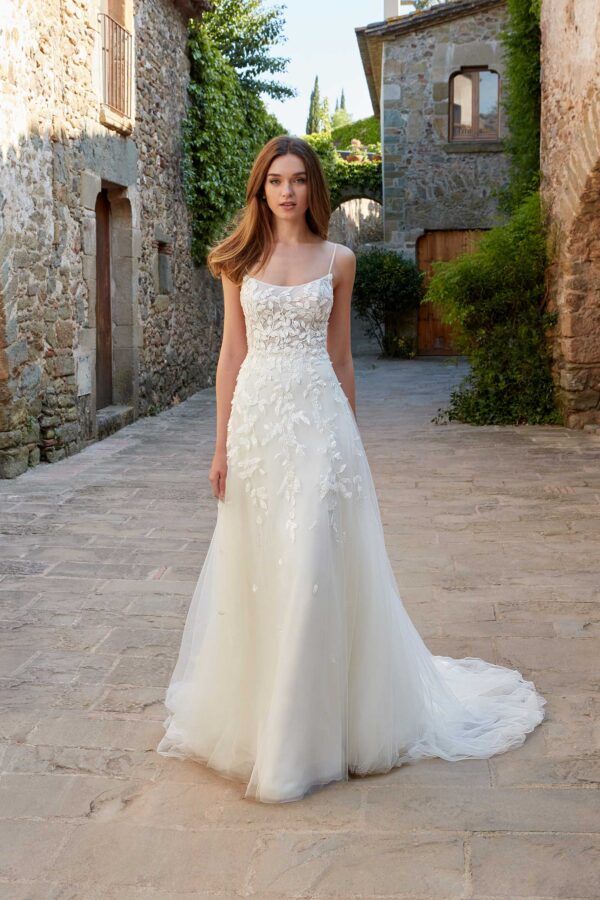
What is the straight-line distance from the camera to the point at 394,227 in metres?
19.3

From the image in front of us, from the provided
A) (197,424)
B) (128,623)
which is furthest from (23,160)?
(128,623)

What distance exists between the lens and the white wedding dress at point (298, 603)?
9.10ft

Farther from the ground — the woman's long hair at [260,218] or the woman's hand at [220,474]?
→ the woman's long hair at [260,218]

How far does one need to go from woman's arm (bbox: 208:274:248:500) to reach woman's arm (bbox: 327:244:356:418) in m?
0.28

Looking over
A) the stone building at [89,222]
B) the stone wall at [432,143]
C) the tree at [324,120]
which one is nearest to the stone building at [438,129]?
the stone wall at [432,143]

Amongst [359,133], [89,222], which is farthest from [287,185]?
[359,133]

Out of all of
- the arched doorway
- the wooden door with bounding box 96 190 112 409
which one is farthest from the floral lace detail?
the arched doorway

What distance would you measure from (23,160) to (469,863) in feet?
21.8

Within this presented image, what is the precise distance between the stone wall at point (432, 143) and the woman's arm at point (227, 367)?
16.2 metres

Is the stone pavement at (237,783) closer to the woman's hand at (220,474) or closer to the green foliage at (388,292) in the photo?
the woman's hand at (220,474)

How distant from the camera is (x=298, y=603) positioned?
9.08ft

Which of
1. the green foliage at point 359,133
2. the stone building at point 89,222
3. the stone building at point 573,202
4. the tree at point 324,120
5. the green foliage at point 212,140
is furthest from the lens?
the tree at point 324,120

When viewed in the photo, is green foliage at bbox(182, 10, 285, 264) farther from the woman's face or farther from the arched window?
the woman's face

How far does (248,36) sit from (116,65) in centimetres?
476
